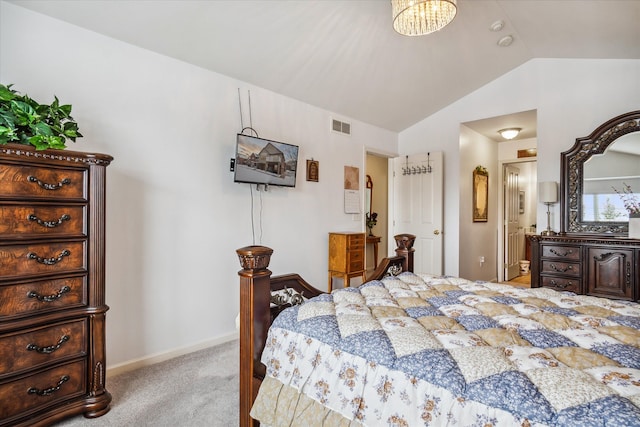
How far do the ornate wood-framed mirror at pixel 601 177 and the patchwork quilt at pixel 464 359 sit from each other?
8.19 feet

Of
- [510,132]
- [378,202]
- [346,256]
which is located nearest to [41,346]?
[346,256]

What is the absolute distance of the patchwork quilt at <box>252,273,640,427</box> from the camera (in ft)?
2.86

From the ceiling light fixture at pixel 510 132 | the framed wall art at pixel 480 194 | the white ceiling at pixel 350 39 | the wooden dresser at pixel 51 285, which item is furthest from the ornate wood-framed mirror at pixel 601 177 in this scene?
the wooden dresser at pixel 51 285

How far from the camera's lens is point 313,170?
4.05 meters

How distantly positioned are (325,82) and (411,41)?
0.95 m

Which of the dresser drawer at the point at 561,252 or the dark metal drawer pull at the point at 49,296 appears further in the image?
the dresser drawer at the point at 561,252

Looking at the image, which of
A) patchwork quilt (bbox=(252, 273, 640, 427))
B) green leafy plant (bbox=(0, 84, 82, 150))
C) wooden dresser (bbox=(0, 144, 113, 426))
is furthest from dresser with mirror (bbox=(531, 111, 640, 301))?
green leafy plant (bbox=(0, 84, 82, 150))

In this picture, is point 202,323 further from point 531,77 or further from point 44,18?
point 531,77

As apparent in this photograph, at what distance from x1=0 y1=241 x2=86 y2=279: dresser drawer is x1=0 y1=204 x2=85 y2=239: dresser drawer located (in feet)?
0.23

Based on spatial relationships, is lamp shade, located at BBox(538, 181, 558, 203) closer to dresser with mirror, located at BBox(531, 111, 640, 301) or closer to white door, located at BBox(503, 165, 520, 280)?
dresser with mirror, located at BBox(531, 111, 640, 301)

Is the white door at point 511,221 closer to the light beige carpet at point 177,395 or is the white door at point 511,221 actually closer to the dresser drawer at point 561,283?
the dresser drawer at point 561,283

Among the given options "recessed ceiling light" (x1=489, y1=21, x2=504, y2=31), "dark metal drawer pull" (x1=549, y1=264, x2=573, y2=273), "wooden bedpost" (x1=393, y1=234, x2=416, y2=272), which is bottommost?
"dark metal drawer pull" (x1=549, y1=264, x2=573, y2=273)

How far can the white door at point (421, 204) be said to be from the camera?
4871mm

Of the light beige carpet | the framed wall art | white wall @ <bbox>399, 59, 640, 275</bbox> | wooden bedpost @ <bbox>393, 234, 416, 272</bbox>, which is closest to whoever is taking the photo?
the light beige carpet
